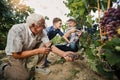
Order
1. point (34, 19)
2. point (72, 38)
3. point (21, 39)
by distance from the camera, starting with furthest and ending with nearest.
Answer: point (72, 38) < point (21, 39) < point (34, 19)

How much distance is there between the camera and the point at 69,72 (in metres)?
6.39

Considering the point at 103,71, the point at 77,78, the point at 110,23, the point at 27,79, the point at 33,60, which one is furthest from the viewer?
the point at 33,60

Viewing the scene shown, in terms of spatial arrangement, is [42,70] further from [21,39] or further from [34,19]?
[34,19]

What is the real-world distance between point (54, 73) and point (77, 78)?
1.85 feet

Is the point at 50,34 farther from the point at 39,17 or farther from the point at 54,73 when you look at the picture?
the point at 39,17

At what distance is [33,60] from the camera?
7.82 m

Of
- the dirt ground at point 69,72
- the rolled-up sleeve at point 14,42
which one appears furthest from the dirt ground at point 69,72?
the rolled-up sleeve at point 14,42

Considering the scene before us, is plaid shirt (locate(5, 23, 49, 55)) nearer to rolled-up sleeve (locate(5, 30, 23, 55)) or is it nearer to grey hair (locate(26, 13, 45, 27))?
rolled-up sleeve (locate(5, 30, 23, 55))

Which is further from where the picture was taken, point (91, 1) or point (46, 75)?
point (46, 75)

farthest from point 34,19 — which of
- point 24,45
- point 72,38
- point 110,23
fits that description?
point 72,38

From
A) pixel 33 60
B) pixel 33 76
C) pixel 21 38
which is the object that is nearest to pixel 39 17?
pixel 21 38

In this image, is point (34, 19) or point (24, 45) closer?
point (34, 19)

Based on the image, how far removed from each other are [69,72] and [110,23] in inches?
113

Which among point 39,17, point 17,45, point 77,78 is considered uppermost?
point 39,17
